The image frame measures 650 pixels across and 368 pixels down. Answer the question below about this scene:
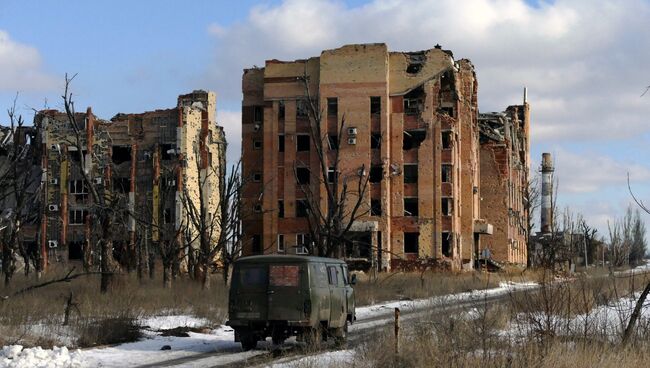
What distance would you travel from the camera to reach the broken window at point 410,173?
72.5 m

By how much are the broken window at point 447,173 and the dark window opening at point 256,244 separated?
1703cm

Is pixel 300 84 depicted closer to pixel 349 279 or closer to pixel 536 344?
pixel 349 279

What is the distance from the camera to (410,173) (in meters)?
72.6

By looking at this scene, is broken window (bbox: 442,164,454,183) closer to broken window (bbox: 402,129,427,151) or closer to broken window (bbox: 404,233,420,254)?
broken window (bbox: 402,129,427,151)

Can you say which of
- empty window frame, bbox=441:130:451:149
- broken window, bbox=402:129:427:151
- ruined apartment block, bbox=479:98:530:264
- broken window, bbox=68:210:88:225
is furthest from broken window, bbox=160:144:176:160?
ruined apartment block, bbox=479:98:530:264

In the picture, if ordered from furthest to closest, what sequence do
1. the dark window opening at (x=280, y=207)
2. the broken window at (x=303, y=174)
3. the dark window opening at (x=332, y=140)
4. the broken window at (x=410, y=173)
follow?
A: the broken window at (x=303, y=174) → the dark window opening at (x=280, y=207) → the dark window opening at (x=332, y=140) → the broken window at (x=410, y=173)

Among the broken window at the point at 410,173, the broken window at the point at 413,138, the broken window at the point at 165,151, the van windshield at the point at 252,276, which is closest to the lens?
the van windshield at the point at 252,276

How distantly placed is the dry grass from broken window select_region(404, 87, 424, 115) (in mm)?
38547

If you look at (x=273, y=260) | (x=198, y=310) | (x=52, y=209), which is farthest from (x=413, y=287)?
(x=52, y=209)

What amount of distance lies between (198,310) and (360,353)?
13547mm

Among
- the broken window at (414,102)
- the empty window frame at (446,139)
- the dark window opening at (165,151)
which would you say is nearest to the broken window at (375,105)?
the broken window at (414,102)

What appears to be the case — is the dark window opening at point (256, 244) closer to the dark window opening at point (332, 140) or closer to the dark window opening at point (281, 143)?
the dark window opening at point (281, 143)

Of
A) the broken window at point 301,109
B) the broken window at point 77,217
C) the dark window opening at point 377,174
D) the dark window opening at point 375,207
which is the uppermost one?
the broken window at point 301,109

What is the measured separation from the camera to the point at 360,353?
49.3 ft
